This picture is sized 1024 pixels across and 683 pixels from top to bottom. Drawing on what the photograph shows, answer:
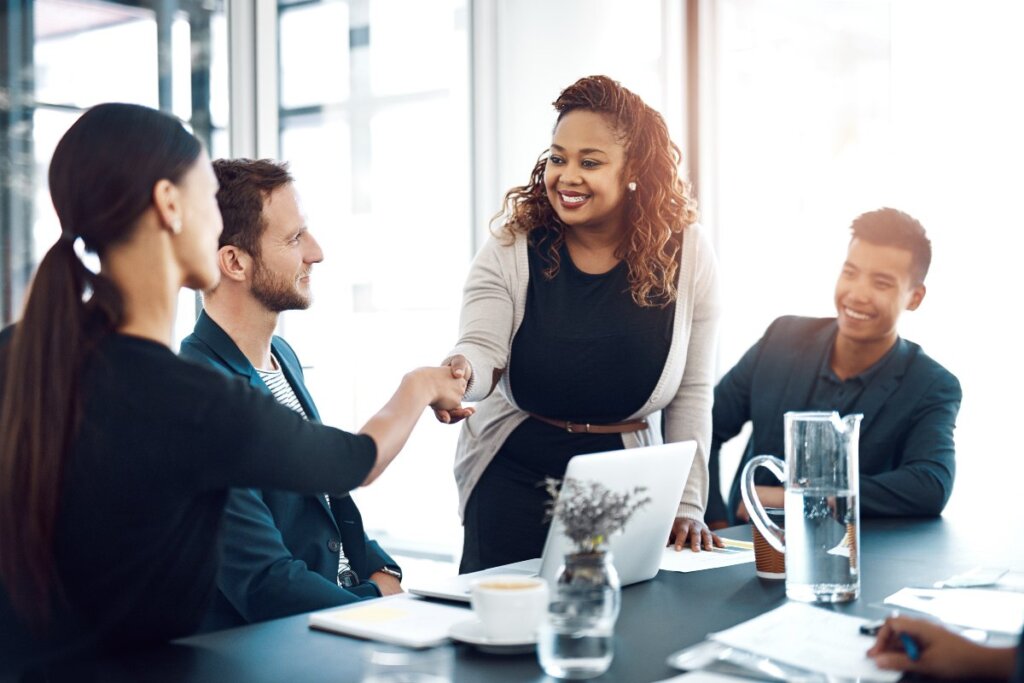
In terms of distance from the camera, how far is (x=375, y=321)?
13.4 ft

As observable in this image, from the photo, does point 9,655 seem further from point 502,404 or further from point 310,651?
point 502,404

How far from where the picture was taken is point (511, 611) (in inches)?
48.2

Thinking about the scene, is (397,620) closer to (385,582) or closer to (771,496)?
(385,582)

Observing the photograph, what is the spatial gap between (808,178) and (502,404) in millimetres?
2334

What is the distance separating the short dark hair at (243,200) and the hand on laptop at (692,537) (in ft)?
3.05

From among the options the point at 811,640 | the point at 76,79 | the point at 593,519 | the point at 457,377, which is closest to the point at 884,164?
the point at 457,377

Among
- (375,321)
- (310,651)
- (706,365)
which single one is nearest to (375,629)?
(310,651)

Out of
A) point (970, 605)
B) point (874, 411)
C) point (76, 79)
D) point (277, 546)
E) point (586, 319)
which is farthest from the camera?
point (76, 79)

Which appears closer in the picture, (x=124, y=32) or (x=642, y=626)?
(x=642, y=626)

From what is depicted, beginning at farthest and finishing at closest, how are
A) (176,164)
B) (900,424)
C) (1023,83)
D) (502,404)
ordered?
(1023,83) → (900,424) → (502,404) → (176,164)

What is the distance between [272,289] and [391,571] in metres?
0.59

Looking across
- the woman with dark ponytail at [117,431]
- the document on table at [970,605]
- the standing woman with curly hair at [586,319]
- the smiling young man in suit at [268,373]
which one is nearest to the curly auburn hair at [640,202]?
the standing woman with curly hair at [586,319]

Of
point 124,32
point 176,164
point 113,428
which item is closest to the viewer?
point 113,428

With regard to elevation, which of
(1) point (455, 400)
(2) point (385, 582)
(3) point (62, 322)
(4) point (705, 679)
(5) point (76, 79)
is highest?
(5) point (76, 79)
